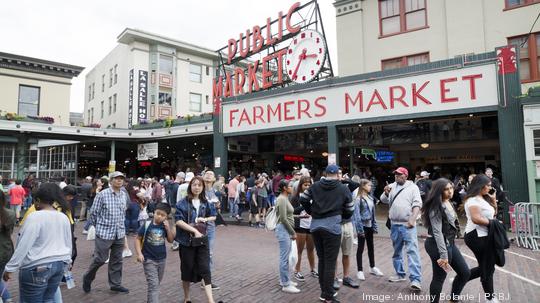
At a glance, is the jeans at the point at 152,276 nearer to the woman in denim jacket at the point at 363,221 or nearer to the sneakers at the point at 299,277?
the sneakers at the point at 299,277

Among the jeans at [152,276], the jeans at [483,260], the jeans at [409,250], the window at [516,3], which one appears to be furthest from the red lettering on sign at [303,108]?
the jeans at [152,276]

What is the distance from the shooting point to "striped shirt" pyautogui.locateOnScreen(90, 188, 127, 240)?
19.3ft

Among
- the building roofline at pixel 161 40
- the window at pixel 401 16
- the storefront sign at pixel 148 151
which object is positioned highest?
the building roofline at pixel 161 40

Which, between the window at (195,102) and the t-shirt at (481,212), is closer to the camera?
the t-shirt at (481,212)

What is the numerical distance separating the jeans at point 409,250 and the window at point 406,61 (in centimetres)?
1156

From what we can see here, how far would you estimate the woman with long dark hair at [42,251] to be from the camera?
3.50m

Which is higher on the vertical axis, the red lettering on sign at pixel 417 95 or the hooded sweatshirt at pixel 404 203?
the red lettering on sign at pixel 417 95

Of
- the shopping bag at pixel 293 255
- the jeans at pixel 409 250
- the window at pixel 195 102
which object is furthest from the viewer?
the window at pixel 195 102

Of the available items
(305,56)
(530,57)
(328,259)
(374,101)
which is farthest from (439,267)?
(305,56)

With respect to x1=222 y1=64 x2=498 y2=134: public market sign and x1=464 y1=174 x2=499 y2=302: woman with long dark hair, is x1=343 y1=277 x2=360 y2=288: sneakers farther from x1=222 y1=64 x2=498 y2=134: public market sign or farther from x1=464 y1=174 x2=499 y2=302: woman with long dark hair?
x1=222 y1=64 x2=498 y2=134: public market sign

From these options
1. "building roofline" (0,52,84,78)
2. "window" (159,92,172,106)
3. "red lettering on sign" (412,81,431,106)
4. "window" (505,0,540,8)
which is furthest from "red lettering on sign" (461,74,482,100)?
"building roofline" (0,52,84,78)

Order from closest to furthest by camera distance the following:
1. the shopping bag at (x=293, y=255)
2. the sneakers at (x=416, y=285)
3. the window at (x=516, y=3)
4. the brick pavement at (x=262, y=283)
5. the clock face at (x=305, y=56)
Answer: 1. the brick pavement at (x=262, y=283)
2. the sneakers at (x=416, y=285)
3. the shopping bag at (x=293, y=255)
4. the window at (x=516, y=3)
5. the clock face at (x=305, y=56)

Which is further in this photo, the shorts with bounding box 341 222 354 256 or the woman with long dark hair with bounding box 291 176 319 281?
the woman with long dark hair with bounding box 291 176 319 281

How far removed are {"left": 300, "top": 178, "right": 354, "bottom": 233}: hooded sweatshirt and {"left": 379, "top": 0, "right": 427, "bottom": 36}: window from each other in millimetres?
13207
